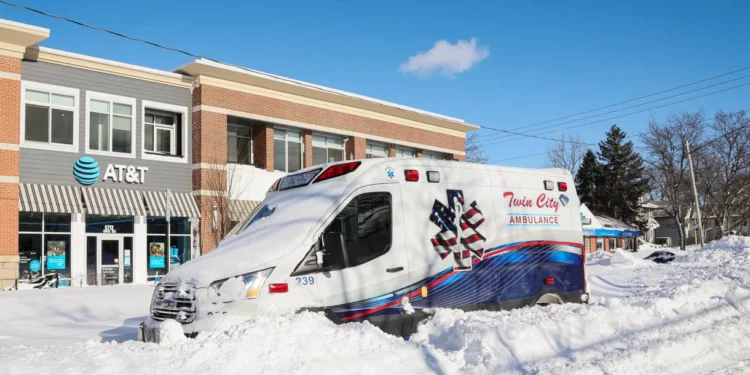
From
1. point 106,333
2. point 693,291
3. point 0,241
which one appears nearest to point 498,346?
point 693,291

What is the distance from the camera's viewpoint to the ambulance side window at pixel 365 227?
25.5ft

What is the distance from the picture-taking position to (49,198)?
23094mm

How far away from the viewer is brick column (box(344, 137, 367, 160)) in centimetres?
3322

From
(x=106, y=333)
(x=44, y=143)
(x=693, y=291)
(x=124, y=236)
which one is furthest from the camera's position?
(x=124, y=236)

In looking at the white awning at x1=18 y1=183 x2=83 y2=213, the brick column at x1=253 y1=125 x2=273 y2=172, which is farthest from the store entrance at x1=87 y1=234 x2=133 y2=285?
the brick column at x1=253 y1=125 x2=273 y2=172

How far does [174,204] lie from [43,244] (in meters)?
4.98

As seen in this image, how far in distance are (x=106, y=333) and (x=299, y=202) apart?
18.5 ft

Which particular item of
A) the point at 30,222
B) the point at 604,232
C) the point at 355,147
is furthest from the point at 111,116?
the point at 604,232

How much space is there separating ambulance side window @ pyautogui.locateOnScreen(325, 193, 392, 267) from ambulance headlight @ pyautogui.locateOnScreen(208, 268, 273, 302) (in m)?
1.05

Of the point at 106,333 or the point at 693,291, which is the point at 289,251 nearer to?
the point at 106,333

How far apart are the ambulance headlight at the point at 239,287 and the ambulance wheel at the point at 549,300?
4623mm

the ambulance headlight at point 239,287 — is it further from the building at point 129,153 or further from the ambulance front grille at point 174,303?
the building at point 129,153

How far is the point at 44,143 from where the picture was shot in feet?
76.9

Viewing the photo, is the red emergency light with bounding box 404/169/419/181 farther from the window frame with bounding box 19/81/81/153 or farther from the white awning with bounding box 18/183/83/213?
the window frame with bounding box 19/81/81/153
